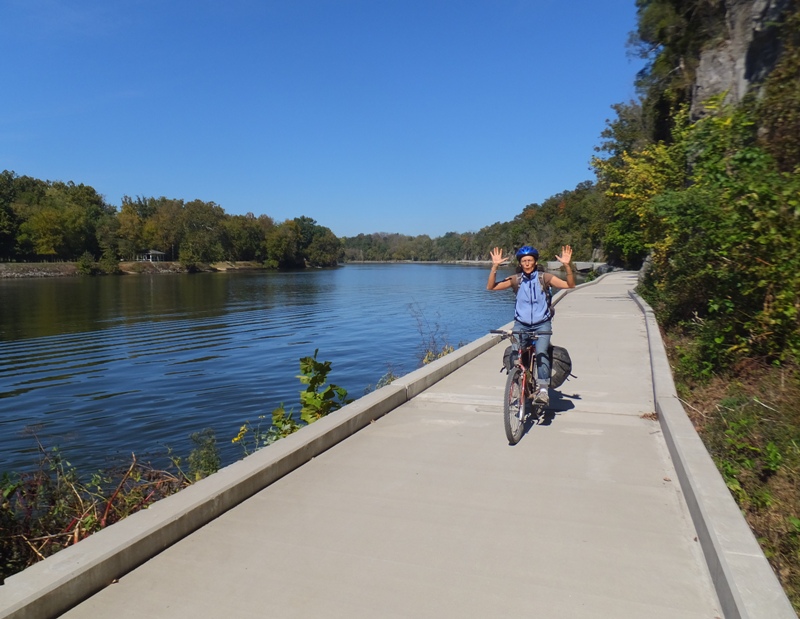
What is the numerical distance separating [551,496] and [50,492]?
522cm

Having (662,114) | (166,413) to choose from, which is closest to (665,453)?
(166,413)

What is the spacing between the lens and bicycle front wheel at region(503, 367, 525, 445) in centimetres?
603

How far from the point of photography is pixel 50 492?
6.73 meters

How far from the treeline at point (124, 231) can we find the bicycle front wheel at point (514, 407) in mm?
105390

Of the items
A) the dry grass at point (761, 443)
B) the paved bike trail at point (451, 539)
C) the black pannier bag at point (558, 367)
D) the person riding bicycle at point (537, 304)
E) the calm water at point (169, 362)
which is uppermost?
the person riding bicycle at point (537, 304)

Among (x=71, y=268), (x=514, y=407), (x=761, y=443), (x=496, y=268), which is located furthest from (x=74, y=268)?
(x=761, y=443)

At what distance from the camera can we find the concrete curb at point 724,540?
3137 mm

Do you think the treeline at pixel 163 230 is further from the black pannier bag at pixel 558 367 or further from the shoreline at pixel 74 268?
the black pannier bag at pixel 558 367

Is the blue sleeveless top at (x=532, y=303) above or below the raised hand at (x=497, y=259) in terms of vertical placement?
below

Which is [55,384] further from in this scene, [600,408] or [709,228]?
[709,228]

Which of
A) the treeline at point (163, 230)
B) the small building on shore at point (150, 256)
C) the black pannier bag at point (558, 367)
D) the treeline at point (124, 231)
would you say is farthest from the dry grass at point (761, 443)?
the small building on shore at point (150, 256)

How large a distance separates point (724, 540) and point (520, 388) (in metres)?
2.80

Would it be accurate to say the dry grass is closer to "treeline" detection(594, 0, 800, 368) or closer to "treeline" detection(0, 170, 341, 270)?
"treeline" detection(594, 0, 800, 368)

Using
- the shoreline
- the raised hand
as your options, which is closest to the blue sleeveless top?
the raised hand
